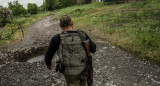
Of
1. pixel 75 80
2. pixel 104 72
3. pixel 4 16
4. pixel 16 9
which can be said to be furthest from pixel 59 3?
pixel 75 80

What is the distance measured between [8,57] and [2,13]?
16.7ft

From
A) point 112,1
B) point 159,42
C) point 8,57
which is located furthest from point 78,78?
point 112,1

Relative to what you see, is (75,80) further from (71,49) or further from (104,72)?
(104,72)

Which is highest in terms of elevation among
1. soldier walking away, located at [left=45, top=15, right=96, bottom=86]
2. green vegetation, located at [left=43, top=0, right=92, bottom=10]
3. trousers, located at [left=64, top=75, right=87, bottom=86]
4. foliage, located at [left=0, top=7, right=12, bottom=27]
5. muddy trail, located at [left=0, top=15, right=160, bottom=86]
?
green vegetation, located at [left=43, top=0, right=92, bottom=10]

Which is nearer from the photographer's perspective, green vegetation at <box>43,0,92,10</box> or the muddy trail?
the muddy trail

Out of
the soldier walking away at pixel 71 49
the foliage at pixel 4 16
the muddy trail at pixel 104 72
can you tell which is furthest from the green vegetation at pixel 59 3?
the soldier walking away at pixel 71 49

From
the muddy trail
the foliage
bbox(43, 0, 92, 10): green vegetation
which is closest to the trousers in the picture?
the muddy trail

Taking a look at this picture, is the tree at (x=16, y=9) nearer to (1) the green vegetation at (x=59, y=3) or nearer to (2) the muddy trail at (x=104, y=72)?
(1) the green vegetation at (x=59, y=3)

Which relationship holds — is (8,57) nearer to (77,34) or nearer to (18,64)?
(18,64)

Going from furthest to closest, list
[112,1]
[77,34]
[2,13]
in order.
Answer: [112,1] → [2,13] → [77,34]

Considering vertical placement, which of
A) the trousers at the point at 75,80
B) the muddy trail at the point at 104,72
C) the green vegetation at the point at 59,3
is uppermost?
the green vegetation at the point at 59,3

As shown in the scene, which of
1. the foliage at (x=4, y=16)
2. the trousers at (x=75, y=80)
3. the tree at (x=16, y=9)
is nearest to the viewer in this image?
the trousers at (x=75, y=80)

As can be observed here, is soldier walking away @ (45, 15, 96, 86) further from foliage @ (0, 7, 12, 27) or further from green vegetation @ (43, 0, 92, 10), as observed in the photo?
green vegetation @ (43, 0, 92, 10)

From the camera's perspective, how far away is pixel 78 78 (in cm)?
310
